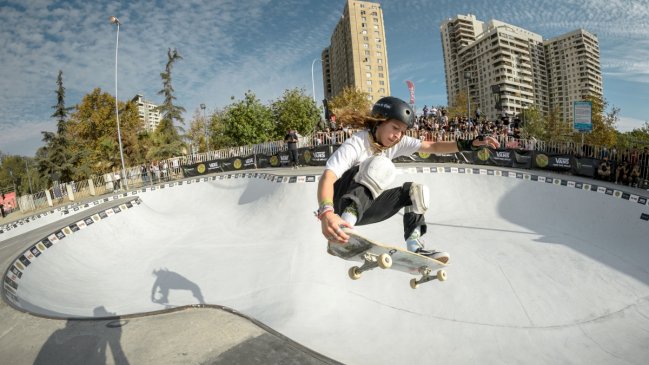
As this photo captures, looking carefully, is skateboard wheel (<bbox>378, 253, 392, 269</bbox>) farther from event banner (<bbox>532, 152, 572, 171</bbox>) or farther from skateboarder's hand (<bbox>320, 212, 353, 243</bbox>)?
event banner (<bbox>532, 152, 572, 171</bbox>)

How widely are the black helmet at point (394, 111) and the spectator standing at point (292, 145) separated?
15376mm

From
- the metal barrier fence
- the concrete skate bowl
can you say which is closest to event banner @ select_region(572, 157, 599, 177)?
the concrete skate bowl

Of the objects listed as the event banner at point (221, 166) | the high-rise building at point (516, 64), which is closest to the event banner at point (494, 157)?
the event banner at point (221, 166)

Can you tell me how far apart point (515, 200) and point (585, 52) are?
14580 cm

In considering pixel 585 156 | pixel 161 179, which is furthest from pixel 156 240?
pixel 585 156

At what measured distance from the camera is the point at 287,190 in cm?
1222

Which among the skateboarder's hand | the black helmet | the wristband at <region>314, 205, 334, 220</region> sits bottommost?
the skateboarder's hand

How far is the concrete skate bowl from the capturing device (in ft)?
17.4

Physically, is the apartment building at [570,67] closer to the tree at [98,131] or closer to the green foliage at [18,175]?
the tree at [98,131]

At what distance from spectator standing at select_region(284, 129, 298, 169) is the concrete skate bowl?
6039 mm

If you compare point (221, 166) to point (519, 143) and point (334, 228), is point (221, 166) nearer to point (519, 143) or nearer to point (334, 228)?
point (519, 143)

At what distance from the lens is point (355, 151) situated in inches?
121

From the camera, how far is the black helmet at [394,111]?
10.3 ft

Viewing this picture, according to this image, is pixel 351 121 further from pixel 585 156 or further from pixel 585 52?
pixel 585 52
